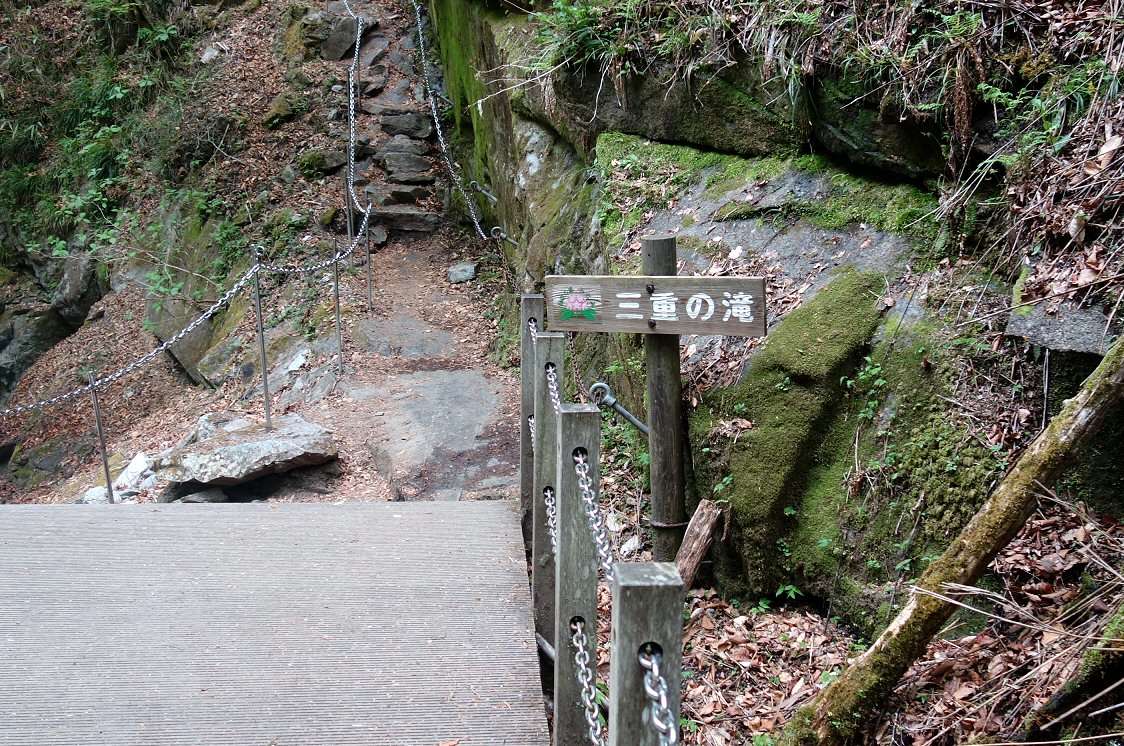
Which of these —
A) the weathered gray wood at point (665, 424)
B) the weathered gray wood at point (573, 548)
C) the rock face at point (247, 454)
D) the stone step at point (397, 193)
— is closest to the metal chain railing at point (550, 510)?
the weathered gray wood at point (665, 424)

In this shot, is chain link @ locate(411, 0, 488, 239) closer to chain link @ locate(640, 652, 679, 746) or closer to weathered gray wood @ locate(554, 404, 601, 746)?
weathered gray wood @ locate(554, 404, 601, 746)

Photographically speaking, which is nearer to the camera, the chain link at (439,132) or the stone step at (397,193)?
the chain link at (439,132)

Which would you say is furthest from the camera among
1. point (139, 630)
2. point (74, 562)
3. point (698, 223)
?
point (698, 223)

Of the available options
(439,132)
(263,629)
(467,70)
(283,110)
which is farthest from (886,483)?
(283,110)

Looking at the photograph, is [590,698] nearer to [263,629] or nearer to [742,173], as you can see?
[263,629]

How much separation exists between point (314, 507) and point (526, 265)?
371 centimetres

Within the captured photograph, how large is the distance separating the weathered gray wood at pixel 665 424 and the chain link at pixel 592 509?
1444mm

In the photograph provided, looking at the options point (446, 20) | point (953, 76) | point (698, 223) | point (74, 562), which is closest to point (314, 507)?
point (74, 562)

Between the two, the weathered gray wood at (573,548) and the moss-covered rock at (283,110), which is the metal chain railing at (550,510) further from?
the moss-covered rock at (283,110)

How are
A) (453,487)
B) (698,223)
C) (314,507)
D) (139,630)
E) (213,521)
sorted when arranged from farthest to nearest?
(453,487), (698,223), (314,507), (213,521), (139,630)

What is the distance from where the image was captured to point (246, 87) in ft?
44.6

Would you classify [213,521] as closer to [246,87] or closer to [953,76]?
[953,76]

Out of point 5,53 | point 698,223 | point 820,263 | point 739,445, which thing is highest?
point 5,53

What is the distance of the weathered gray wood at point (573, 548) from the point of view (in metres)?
2.79
